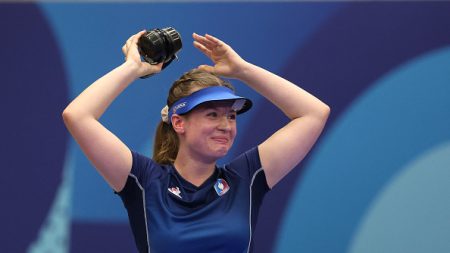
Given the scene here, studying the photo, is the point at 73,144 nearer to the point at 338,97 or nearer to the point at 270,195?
the point at 270,195

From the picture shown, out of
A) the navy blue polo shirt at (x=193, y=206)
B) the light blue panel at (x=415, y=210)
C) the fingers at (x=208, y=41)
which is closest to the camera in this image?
the navy blue polo shirt at (x=193, y=206)

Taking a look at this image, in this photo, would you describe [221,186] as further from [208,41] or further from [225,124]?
[208,41]

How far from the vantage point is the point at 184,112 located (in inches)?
93.4

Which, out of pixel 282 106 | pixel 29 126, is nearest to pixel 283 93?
pixel 282 106

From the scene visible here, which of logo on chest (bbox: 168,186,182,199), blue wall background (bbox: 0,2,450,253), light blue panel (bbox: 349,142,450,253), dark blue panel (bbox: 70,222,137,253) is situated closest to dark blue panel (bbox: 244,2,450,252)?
blue wall background (bbox: 0,2,450,253)

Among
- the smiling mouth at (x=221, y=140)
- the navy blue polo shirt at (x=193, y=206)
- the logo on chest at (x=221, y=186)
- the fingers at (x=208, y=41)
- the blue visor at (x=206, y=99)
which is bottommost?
the navy blue polo shirt at (x=193, y=206)

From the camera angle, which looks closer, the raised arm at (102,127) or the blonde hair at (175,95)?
the raised arm at (102,127)

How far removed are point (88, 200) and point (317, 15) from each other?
1.49m

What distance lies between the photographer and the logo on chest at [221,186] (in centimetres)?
234

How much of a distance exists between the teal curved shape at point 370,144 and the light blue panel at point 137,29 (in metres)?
0.45

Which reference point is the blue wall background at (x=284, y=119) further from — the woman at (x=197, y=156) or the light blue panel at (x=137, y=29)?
the woman at (x=197, y=156)

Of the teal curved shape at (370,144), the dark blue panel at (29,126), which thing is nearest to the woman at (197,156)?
the teal curved shape at (370,144)

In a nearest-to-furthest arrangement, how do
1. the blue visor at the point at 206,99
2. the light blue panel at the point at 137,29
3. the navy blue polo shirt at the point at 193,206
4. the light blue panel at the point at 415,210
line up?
the navy blue polo shirt at the point at 193,206 < the blue visor at the point at 206,99 < the light blue panel at the point at 415,210 < the light blue panel at the point at 137,29

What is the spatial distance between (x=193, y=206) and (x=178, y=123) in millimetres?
301
